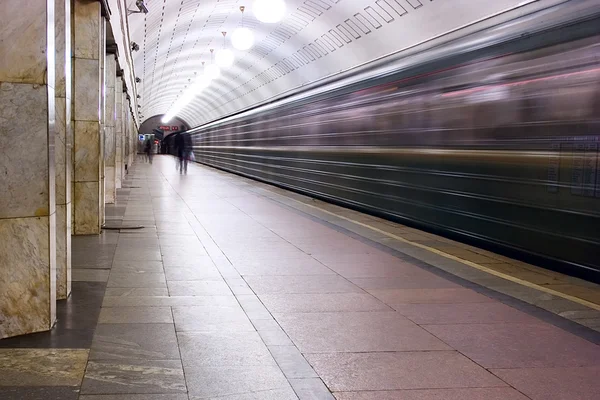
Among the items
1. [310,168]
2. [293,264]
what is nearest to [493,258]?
[293,264]

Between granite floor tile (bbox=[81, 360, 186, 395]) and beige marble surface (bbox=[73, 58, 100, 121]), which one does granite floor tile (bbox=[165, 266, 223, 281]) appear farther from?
beige marble surface (bbox=[73, 58, 100, 121])

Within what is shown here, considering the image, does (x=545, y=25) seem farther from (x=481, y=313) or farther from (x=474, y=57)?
(x=481, y=313)

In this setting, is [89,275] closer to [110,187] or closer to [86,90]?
[86,90]

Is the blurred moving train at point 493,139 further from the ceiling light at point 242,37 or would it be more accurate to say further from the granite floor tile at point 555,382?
the ceiling light at point 242,37

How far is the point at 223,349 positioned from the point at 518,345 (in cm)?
190

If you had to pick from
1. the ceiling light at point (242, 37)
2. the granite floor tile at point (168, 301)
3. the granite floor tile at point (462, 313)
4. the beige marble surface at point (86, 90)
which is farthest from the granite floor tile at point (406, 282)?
the ceiling light at point (242, 37)

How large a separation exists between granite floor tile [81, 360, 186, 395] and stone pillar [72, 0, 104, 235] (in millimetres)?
5707

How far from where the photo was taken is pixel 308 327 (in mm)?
4895

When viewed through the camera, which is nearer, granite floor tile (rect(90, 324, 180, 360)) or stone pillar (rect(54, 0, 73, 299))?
granite floor tile (rect(90, 324, 180, 360))

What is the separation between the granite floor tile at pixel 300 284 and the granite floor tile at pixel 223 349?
1.37 metres

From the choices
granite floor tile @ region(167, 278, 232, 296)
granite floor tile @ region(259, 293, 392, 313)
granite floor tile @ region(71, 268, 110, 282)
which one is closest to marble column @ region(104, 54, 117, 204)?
granite floor tile @ region(71, 268, 110, 282)

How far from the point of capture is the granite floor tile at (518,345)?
4.23 meters

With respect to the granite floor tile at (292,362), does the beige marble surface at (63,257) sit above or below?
above

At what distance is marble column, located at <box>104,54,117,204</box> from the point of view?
14.1m
